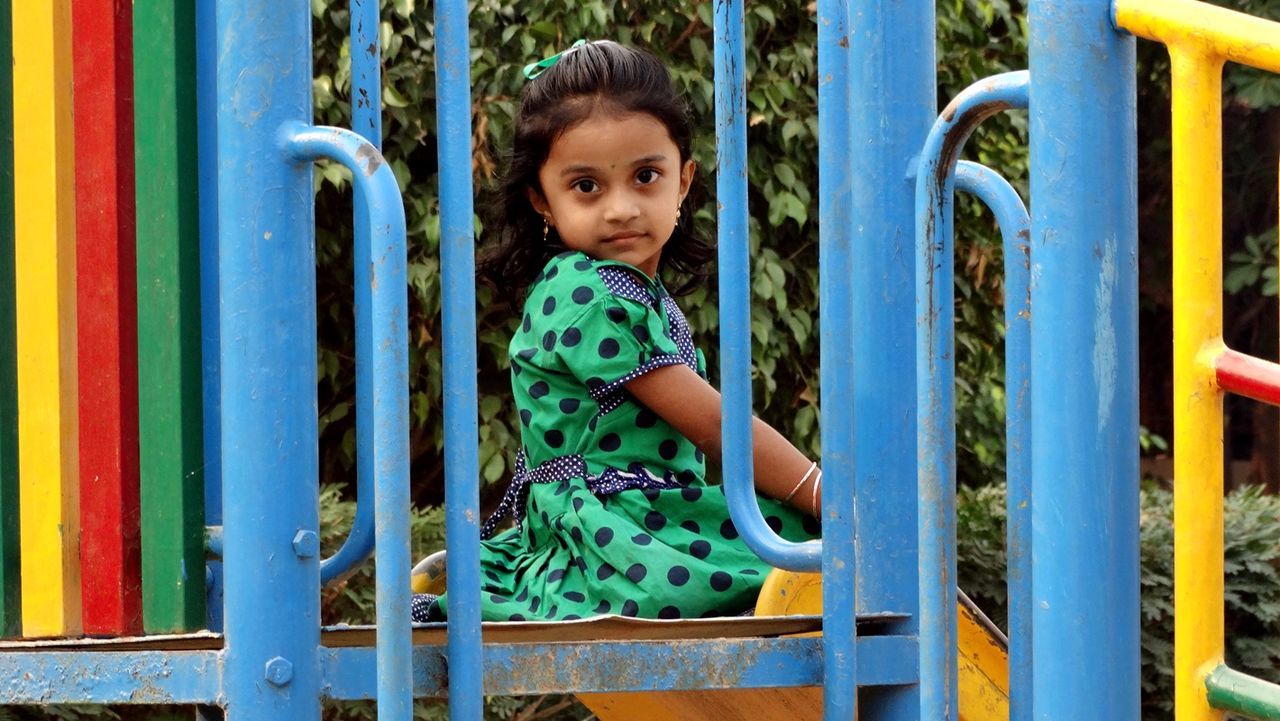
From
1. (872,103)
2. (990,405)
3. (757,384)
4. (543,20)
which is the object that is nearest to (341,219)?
(543,20)

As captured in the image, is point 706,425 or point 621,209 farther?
point 621,209

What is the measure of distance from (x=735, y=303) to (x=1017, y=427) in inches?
13.6

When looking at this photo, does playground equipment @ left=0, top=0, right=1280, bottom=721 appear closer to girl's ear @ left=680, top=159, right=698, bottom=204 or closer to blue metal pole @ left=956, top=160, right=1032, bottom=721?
blue metal pole @ left=956, top=160, right=1032, bottom=721

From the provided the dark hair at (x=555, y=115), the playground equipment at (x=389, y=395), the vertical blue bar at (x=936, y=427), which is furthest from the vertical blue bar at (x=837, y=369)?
the dark hair at (x=555, y=115)

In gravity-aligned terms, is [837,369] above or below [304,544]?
above

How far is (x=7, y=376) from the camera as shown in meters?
1.74

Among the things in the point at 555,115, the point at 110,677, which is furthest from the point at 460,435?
the point at 555,115

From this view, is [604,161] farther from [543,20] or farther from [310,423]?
[543,20]

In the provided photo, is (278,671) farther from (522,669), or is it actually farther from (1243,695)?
(1243,695)

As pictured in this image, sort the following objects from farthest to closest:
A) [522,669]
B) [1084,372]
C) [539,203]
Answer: [539,203], [522,669], [1084,372]

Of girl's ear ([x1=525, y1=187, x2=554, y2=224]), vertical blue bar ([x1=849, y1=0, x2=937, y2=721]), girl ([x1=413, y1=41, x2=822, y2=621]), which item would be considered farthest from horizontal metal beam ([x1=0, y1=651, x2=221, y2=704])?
girl's ear ([x1=525, y1=187, x2=554, y2=224])

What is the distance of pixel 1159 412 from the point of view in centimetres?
823

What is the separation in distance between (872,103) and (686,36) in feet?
9.00

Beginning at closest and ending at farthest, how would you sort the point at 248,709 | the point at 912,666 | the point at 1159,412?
1. the point at 248,709
2. the point at 912,666
3. the point at 1159,412
